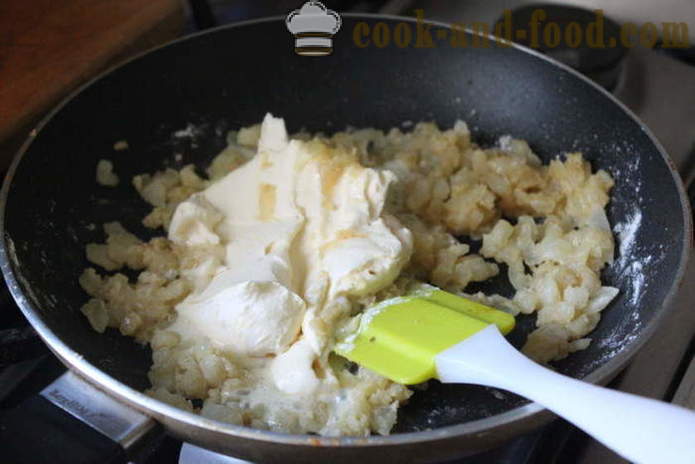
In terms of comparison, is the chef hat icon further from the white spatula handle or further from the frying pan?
the white spatula handle

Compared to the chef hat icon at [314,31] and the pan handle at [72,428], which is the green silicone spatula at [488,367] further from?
the chef hat icon at [314,31]

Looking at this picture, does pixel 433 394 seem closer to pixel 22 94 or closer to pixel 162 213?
pixel 162 213

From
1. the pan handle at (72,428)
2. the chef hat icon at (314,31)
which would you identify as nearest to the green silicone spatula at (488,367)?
the pan handle at (72,428)

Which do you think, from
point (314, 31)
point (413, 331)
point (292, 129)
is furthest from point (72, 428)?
point (314, 31)

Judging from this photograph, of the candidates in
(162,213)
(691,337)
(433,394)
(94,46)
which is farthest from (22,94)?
(691,337)

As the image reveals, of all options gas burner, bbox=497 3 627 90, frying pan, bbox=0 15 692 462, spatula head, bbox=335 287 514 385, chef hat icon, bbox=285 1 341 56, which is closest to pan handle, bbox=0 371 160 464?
frying pan, bbox=0 15 692 462

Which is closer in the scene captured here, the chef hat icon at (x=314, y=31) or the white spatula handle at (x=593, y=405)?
the white spatula handle at (x=593, y=405)
